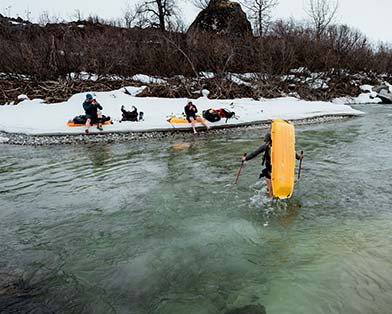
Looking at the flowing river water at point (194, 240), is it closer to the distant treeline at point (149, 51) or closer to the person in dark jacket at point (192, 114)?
the person in dark jacket at point (192, 114)

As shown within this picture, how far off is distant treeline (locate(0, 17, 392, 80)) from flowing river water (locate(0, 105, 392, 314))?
16.1m

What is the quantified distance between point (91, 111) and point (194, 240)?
458 inches

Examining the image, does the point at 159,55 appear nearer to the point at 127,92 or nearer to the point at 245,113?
the point at 127,92

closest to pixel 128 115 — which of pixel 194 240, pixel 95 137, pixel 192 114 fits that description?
pixel 95 137

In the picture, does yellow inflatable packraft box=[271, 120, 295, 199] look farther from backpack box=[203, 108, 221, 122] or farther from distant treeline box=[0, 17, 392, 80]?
distant treeline box=[0, 17, 392, 80]

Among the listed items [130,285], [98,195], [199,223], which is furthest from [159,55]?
[130,285]

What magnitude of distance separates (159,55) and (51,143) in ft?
48.0

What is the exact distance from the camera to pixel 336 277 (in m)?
4.06

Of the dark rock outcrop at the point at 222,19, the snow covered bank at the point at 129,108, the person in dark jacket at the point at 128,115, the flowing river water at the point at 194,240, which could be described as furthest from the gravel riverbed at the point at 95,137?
the dark rock outcrop at the point at 222,19

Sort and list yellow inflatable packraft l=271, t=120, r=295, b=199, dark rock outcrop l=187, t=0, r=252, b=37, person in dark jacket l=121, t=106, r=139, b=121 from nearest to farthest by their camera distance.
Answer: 1. yellow inflatable packraft l=271, t=120, r=295, b=199
2. person in dark jacket l=121, t=106, r=139, b=121
3. dark rock outcrop l=187, t=0, r=252, b=37

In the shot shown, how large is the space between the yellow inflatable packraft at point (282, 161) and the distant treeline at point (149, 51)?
20301 mm

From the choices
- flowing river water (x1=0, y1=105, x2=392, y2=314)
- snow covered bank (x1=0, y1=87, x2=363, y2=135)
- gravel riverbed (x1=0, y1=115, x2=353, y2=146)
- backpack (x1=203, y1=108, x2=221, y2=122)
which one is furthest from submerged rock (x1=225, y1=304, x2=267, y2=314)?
backpack (x1=203, y1=108, x2=221, y2=122)

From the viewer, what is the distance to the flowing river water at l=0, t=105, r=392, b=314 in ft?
12.5

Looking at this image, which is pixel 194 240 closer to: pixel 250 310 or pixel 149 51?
pixel 250 310
